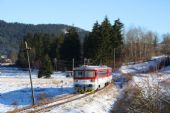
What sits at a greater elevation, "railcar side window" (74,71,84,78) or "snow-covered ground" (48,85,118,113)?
"railcar side window" (74,71,84,78)

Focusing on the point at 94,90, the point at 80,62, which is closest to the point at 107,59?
the point at 80,62

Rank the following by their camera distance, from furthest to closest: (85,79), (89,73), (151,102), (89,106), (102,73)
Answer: (102,73) < (89,73) < (85,79) < (89,106) < (151,102)

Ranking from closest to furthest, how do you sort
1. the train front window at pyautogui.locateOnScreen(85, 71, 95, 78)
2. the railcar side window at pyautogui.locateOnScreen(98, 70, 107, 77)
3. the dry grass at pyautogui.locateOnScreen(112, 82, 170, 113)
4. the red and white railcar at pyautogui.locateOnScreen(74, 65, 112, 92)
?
the dry grass at pyautogui.locateOnScreen(112, 82, 170, 113)
the red and white railcar at pyautogui.locateOnScreen(74, 65, 112, 92)
the train front window at pyautogui.locateOnScreen(85, 71, 95, 78)
the railcar side window at pyautogui.locateOnScreen(98, 70, 107, 77)

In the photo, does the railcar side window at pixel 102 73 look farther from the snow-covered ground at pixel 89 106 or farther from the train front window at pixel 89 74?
the snow-covered ground at pixel 89 106

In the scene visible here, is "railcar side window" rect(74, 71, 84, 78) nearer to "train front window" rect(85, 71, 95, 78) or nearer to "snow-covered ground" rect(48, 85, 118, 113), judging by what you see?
"train front window" rect(85, 71, 95, 78)

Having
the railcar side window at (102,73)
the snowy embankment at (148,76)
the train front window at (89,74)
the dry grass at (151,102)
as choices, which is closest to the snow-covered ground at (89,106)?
the snowy embankment at (148,76)

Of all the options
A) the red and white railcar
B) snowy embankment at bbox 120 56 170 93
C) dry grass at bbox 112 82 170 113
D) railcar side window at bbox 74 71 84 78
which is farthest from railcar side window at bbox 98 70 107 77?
dry grass at bbox 112 82 170 113

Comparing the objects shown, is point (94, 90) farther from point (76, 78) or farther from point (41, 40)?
point (41, 40)

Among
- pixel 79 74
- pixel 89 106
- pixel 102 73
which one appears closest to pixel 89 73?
pixel 79 74

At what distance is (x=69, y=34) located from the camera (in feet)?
316

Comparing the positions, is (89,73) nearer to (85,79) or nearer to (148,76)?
(85,79)

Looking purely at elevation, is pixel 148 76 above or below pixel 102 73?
above

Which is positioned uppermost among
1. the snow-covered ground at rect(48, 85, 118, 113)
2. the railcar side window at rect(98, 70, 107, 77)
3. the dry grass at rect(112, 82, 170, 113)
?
the railcar side window at rect(98, 70, 107, 77)

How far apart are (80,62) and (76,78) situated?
51633mm
